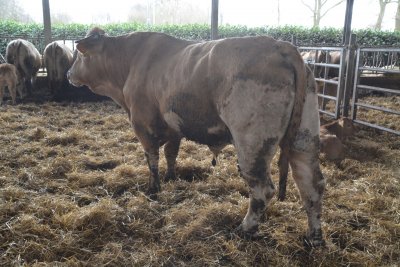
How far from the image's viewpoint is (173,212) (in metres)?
3.27

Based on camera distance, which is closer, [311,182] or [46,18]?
[311,182]

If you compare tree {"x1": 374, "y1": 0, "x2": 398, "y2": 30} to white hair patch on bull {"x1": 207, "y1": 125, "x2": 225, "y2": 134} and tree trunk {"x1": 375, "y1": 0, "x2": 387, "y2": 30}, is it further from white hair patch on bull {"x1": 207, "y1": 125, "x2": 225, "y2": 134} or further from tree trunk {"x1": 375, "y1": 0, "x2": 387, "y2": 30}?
white hair patch on bull {"x1": 207, "y1": 125, "x2": 225, "y2": 134}

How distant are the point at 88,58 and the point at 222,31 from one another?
14791mm

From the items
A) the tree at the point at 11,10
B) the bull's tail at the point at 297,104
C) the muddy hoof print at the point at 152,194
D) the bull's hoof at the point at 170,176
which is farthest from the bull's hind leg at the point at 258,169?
the tree at the point at 11,10

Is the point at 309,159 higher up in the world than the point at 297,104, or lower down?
lower down

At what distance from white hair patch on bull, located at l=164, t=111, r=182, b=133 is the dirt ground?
2.56ft

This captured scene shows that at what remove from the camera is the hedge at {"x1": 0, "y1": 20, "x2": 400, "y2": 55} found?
1589 centimetres

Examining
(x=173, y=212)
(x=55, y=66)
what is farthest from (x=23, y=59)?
(x=173, y=212)

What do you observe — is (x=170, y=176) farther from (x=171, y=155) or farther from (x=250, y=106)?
(x=250, y=106)

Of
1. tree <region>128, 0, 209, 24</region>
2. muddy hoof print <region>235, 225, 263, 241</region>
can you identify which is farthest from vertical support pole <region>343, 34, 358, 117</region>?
tree <region>128, 0, 209, 24</region>

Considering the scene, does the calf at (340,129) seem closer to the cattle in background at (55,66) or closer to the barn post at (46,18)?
the cattle in background at (55,66)

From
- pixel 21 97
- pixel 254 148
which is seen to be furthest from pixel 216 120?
pixel 21 97

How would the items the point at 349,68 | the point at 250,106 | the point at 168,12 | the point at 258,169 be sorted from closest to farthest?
the point at 250,106 < the point at 258,169 < the point at 349,68 < the point at 168,12

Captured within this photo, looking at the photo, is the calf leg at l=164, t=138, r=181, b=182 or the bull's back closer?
the bull's back
